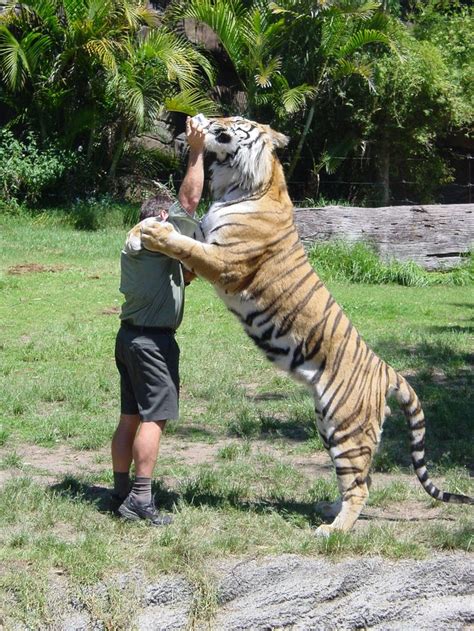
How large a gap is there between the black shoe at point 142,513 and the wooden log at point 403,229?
31.0 ft

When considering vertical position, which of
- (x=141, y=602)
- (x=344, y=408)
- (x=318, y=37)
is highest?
(x=318, y=37)

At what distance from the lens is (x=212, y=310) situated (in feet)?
37.7

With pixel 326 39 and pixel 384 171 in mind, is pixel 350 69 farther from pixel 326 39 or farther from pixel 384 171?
pixel 384 171

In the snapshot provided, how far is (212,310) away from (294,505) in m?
5.77

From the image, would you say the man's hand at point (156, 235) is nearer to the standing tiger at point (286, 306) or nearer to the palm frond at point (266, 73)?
the standing tiger at point (286, 306)

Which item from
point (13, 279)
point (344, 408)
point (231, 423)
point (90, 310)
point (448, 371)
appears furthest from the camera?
point (13, 279)

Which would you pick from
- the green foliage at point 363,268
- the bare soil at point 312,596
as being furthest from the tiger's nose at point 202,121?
the green foliage at point 363,268

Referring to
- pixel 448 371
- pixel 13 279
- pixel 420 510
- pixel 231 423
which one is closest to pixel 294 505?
pixel 420 510

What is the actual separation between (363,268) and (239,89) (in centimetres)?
895

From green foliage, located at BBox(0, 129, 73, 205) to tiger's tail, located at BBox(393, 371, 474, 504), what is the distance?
13410 millimetres

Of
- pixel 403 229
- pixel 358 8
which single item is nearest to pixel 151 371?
pixel 403 229

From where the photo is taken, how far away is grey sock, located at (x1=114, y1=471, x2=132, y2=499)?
5625 millimetres

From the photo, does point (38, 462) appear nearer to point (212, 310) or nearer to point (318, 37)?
point (212, 310)

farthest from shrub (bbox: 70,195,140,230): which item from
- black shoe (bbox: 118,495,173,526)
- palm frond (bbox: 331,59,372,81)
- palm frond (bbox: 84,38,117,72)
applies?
black shoe (bbox: 118,495,173,526)
